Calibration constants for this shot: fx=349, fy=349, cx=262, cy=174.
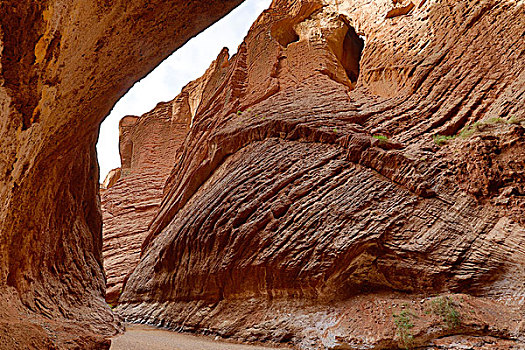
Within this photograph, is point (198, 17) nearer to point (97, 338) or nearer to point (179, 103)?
point (97, 338)

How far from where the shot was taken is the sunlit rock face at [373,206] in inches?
214

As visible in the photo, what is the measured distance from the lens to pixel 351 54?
14.5m

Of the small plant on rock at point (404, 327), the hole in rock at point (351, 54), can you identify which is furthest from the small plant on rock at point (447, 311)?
the hole in rock at point (351, 54)

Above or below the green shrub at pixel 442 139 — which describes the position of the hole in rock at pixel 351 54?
above

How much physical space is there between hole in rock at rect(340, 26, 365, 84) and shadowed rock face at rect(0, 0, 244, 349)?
10855 millimetres

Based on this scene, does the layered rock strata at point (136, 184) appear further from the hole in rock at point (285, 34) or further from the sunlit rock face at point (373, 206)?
the hole in rock at point (285, 34)

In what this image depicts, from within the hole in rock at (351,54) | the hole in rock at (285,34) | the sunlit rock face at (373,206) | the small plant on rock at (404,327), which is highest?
the hole in rock at (285,34)

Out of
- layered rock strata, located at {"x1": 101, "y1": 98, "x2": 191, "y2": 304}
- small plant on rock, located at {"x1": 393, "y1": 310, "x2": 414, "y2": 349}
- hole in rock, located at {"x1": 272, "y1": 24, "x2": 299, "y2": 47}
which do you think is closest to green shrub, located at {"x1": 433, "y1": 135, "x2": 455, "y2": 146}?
small plant on rock, located at {"x1": 393, "y1": 310, "x2": 414, "y2": 349}

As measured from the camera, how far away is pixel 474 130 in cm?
698

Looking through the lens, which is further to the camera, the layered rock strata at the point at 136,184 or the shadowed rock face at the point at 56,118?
the layered rock strata at the point at 136,184

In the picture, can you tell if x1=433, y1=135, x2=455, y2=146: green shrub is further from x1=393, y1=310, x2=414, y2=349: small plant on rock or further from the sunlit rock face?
x1=393, y1=310, x2=414, y2=349: small plant on rock

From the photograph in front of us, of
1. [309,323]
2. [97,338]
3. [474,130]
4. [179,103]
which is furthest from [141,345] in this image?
[179,103]

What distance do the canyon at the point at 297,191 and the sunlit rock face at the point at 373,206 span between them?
0.04 m

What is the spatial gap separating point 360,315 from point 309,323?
0.90 metres
